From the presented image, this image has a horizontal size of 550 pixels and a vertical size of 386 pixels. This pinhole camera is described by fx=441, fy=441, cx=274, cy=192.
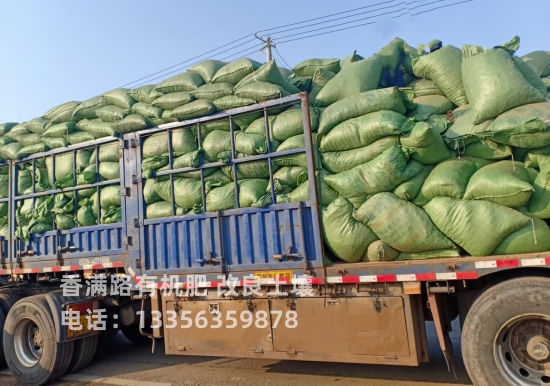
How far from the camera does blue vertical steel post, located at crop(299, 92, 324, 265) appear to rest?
383 cm

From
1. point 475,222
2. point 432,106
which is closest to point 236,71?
point 432,106

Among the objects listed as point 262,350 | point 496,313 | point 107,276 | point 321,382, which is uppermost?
point 107,276

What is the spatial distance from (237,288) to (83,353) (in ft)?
7.97

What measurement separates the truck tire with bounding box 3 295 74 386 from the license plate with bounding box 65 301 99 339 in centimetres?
19

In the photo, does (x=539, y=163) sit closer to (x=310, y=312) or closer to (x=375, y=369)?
(x=310, y=312)

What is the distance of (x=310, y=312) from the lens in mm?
3924

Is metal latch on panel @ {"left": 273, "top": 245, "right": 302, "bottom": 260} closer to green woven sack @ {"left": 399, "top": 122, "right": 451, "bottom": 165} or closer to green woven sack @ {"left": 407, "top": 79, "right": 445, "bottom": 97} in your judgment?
green woven sack @ {"left": 399, "top": 122, "right": 451, "bottom": 165}

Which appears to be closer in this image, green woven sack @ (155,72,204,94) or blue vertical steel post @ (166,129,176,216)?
blue vertical steel post @ (166,129,176,216)

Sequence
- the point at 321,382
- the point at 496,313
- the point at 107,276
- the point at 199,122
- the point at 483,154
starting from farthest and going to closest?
the point at 107,276
the point at 199,122
the point at 321,382
the point at 483,154
the point at 496,313

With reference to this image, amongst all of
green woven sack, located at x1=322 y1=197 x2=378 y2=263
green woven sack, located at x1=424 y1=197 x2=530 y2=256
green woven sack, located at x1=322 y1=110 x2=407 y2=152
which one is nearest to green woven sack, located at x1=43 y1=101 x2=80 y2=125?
green woven sack, located at x1=322 y1=110 x2=407 y2=152

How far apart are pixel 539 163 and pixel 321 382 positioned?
2707mm

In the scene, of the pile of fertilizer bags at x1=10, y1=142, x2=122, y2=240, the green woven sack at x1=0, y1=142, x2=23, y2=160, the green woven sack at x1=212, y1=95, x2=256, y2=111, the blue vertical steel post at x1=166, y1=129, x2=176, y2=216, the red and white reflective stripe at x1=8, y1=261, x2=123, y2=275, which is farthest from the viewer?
the green woven sack at x1=0, y1=142, x2=23, y2=160

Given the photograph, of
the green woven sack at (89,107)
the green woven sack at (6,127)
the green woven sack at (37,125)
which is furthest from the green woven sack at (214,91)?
the green woven sack at (6,127)

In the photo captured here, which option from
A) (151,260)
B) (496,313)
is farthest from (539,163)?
(151,260)
